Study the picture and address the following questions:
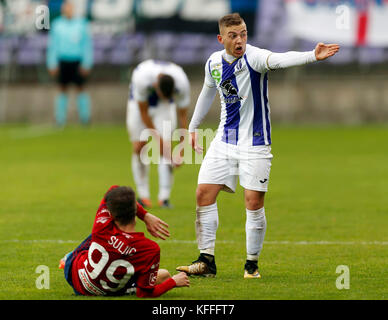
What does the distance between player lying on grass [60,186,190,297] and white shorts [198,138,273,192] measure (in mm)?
1173

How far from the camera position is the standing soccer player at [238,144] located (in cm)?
764

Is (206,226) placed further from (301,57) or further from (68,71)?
(68,71)

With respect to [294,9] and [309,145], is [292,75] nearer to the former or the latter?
[294,9]

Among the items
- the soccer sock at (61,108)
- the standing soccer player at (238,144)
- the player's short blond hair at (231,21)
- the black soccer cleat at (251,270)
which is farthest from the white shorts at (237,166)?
the soccer sock at (61,108)

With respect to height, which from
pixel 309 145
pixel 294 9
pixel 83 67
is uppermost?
pixel 294 9

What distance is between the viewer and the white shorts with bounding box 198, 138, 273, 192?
7.73 meters

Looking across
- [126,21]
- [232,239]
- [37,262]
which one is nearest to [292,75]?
[126,21]

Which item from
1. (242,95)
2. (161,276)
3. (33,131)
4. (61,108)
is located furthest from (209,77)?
(33,131)

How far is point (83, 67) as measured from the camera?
968 inches

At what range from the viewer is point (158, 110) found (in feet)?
41.5
